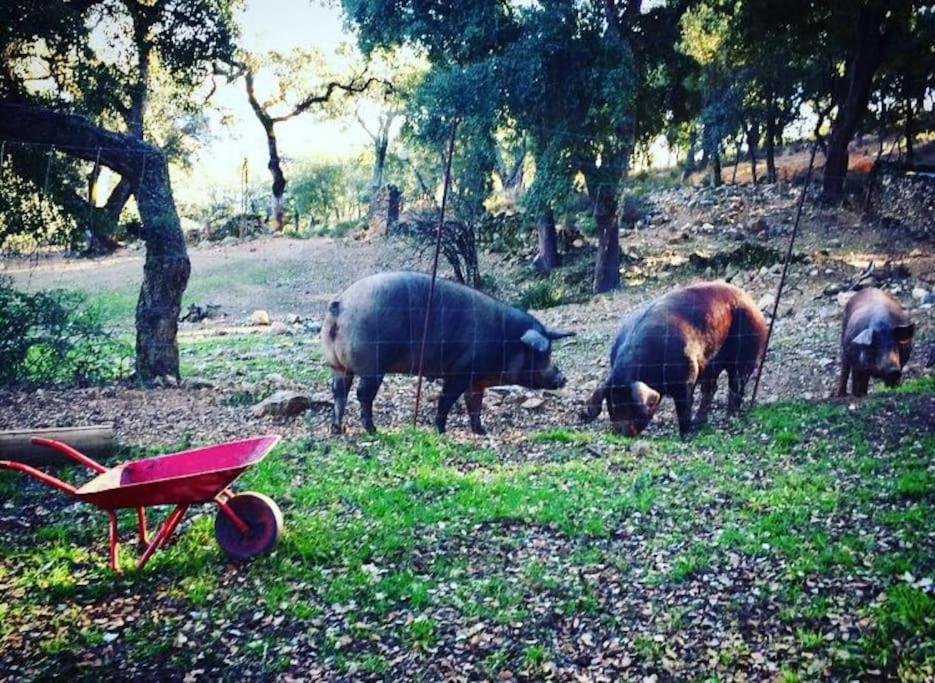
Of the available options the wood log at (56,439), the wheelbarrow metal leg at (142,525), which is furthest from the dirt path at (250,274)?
the wheelbarrow metal leg at (142,525)

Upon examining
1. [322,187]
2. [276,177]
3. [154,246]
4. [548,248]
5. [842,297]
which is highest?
[276,177]

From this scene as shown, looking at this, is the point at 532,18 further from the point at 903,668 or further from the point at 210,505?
the point at 903,668

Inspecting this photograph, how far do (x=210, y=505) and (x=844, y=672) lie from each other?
183 inches

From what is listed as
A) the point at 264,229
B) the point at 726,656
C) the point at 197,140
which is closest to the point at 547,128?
the point at 197,140

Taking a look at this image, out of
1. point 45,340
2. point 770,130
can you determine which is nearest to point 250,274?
point 45,340

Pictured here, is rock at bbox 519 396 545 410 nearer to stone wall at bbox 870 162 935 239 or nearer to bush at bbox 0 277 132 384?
bush at bbox 0 277 132 384

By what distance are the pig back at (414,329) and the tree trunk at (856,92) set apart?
15974mm

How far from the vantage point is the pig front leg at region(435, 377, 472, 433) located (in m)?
8.34

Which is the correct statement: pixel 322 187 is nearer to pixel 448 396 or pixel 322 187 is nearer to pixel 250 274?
→ pixel 250 274

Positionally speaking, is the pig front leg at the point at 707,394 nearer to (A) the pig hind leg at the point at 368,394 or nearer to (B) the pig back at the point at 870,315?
(B) the pig back at the point at 870,315

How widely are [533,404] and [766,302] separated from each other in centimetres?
709

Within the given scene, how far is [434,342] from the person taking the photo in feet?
26.9

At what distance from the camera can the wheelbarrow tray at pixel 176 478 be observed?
4375 millimetres

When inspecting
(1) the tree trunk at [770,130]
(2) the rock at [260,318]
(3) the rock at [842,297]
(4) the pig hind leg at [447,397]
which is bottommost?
(2) the rock at [260,318]
